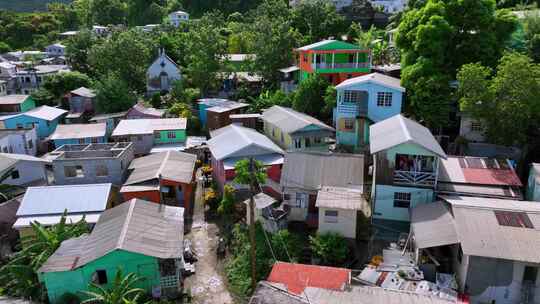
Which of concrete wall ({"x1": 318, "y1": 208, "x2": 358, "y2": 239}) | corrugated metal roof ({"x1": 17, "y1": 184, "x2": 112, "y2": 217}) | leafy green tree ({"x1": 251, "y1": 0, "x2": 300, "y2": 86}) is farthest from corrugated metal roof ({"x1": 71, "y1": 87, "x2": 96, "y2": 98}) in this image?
concrete wall ({"x1": 318, "y1": 208, "x2": 358, "y2": 239})

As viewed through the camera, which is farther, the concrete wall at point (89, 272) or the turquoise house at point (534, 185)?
the turquoise house at point (534, 185)

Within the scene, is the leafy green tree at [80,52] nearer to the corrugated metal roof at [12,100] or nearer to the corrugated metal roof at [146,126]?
the corrugated metal roof at [12,100]

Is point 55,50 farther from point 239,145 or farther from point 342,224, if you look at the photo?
point 342,224

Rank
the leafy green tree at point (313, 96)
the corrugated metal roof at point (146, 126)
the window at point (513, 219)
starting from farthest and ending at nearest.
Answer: the leafy green tree at point (313, 96) → the corrugated metal roof at point (146, 126) → the window at point (513, 219)

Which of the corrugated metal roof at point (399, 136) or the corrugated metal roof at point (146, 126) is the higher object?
the corrugated metal roof at point (399, 136)

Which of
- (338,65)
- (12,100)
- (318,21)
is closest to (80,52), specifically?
(12,100)

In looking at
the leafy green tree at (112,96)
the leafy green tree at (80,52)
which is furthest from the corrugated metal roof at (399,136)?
the leafy green tree at (80,52)

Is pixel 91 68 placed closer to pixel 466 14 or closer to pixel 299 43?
pixel 299 43
